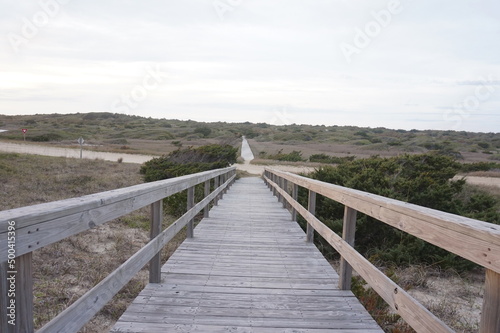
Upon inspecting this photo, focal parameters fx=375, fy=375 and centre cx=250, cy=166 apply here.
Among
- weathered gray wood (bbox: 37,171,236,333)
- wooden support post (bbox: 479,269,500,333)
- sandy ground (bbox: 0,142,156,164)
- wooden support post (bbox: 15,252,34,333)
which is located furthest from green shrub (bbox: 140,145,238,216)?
Result: sandy ground (bbox: 0,142,156,164)

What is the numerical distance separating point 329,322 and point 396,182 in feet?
20.0

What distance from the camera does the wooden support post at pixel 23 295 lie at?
143 centimetres

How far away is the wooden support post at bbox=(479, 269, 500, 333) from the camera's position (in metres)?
1.43

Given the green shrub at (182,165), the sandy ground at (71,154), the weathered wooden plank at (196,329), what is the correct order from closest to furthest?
the weathered wooden plank at (196,329) < the green shrub at (182,165) < the sandy ground at (71,154)

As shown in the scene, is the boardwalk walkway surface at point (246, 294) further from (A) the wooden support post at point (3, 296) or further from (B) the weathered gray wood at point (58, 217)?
(A) the wooden support post at point (3, 296)

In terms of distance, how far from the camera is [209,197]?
684 cm

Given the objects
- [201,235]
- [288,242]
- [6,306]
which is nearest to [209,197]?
[201,235]

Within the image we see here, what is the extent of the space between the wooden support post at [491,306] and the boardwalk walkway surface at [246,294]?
145 centimetres

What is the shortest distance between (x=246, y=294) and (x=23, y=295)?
2.29m

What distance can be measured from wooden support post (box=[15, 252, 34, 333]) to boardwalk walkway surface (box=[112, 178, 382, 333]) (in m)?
1.31

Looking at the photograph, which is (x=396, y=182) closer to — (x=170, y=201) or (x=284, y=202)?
(x=284, y=202)

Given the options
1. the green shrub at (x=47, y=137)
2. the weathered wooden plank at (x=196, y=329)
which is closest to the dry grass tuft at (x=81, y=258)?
the weathered wooden plank at (x=196, y=329)

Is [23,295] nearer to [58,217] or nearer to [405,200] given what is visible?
[58,217]

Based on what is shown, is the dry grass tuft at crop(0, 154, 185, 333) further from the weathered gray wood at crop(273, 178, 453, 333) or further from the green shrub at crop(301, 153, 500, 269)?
the green shrub at crop(301, 153, 500, 269)
